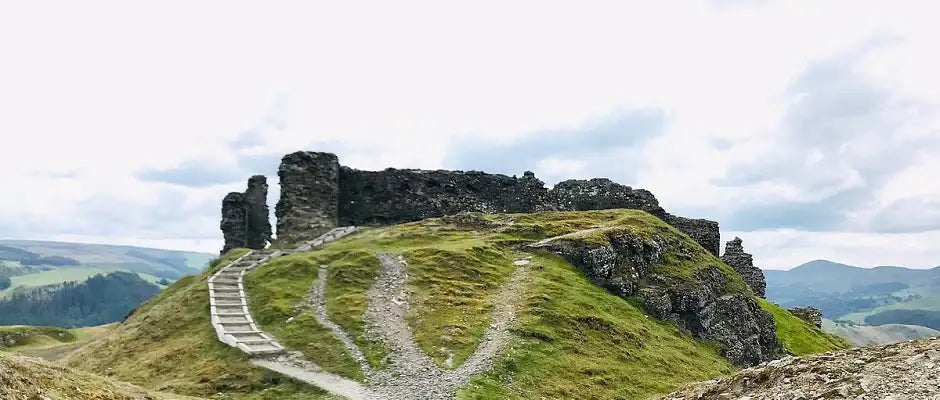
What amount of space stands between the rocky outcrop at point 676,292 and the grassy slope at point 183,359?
21.7 meters

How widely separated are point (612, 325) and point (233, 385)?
61.9 feet

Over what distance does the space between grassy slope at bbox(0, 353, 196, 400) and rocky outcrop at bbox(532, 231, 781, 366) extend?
29384 millimetres

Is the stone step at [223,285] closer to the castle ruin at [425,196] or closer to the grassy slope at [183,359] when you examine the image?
the grassy slope at [183,359]

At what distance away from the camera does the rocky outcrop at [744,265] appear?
69500 millimetres

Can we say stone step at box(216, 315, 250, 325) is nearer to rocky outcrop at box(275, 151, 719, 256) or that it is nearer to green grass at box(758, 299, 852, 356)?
rocky outcrop at box(275, 151, 719, 256)

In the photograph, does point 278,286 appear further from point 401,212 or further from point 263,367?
point 401,212

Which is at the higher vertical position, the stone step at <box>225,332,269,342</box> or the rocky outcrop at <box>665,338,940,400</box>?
the rocky outcrop at <box>665,338,940,400</box>

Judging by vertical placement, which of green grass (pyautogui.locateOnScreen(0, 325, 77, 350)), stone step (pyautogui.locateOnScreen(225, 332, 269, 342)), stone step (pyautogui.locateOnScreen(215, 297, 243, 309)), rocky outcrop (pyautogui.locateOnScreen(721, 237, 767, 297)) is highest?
rocky outcrop (pyautogui.locateOnScreen(721, 237, 767, 297))

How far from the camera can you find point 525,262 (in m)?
41.7

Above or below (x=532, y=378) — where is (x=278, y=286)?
above

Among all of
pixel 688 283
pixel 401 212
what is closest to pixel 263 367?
pixel 688 283

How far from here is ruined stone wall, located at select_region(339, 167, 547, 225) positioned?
6319 cm

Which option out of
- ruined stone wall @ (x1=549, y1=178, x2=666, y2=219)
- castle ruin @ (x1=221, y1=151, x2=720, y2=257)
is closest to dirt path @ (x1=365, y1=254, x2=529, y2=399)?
castle ruin @ (x1=221, y1=151, x2=720, y2=257)

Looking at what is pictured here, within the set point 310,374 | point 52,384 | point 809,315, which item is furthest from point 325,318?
point 809,315
